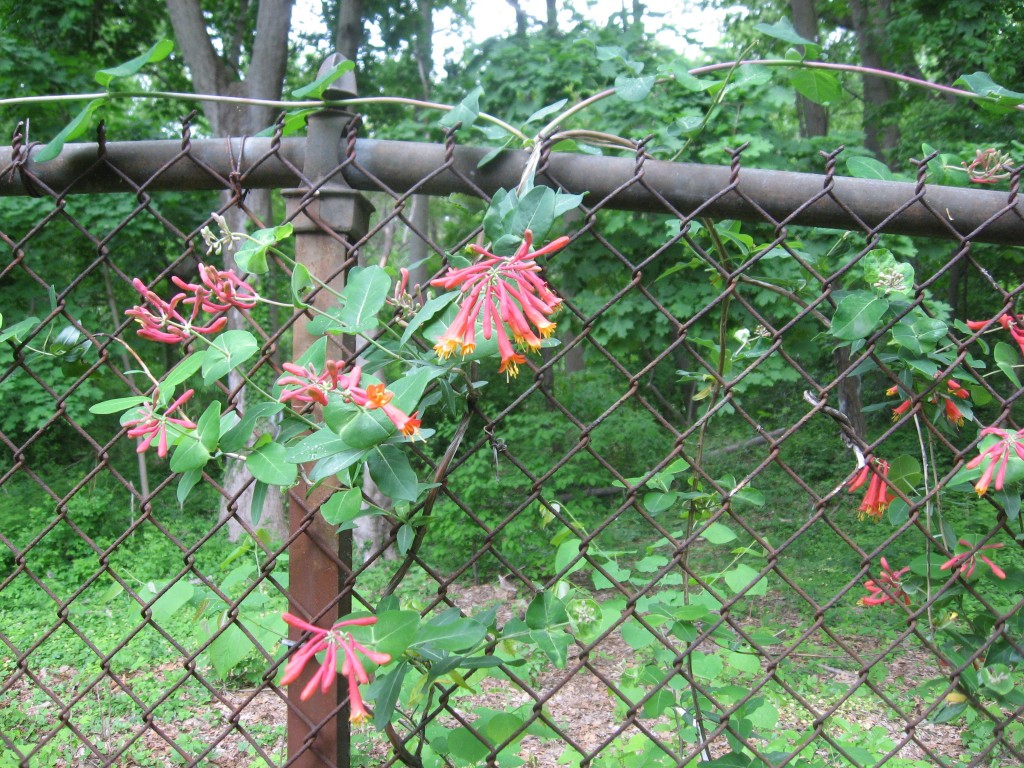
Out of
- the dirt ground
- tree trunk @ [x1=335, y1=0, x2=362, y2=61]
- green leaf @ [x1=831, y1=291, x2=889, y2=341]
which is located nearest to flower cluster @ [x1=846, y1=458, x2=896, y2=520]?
green leaf @ [x1=831, y1=291, x2=889, y2=341]

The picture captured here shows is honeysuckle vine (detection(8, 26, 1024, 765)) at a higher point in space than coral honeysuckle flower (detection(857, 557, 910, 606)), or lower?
higher

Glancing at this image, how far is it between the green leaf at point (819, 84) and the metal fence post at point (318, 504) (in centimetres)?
58

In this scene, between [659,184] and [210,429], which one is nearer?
[210,429]

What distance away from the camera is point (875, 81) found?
313 inches

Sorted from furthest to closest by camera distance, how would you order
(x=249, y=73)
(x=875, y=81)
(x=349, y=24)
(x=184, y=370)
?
(x=875, y=81) < (x=349, y=24) < (x=249, y=73) < (x=184, y=370)

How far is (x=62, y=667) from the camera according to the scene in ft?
12.4

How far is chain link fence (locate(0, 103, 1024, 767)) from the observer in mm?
972

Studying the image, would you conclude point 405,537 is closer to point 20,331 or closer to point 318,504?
point 318,504

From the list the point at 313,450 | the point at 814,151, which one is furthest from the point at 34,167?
the point at 814,151

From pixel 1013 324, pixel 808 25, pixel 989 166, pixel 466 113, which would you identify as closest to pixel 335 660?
pixel 466 113

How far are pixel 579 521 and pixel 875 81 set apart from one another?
7337mm

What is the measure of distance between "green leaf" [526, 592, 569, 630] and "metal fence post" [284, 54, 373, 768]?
23 cm

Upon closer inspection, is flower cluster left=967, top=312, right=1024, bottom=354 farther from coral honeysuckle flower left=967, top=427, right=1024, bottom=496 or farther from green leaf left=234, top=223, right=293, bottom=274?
green leaf left=234, top=223, right=293, bottom=274

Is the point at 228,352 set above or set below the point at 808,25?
below
